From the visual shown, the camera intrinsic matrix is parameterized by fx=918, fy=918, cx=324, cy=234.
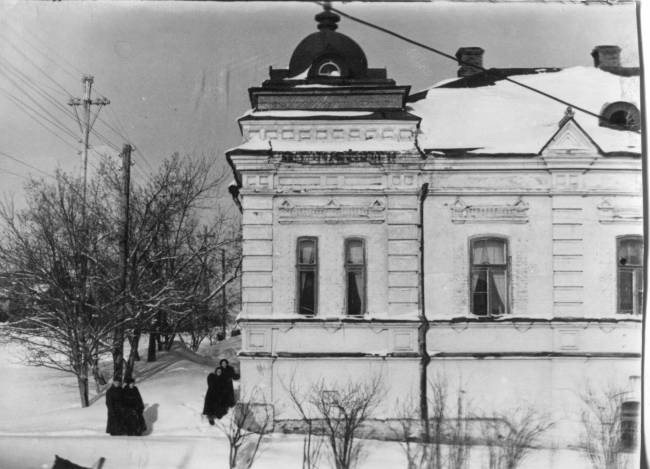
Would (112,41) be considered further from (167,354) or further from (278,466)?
(278,466)

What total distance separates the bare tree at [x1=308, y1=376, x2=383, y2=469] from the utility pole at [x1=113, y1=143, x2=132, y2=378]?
6.98 feet

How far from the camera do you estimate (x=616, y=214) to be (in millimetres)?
10148

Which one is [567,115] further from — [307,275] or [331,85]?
[307,275]

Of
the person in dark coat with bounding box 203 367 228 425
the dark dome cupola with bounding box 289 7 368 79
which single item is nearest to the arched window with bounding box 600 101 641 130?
the dark dome cupola with bounding box 289 7 368 79

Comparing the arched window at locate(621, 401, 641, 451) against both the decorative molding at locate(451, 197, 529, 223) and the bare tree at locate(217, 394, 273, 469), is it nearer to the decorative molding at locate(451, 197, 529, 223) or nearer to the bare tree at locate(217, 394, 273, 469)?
the decorative molding at locate(451, 197, 529, 223)

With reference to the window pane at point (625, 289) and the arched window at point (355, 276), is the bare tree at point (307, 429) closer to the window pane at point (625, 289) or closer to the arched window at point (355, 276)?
the arched window at point (355, 276)

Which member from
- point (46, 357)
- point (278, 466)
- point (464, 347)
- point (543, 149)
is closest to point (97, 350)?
point (46, 357)

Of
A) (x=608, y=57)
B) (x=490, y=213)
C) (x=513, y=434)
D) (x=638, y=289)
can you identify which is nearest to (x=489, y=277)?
(x=490, y=213)

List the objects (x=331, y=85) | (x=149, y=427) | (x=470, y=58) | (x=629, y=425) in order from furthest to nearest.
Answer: (x=331, y=85) → (x=470, y=58) → (x=149, y=427) → (x=629, y=425)

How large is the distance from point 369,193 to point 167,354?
2880 mm

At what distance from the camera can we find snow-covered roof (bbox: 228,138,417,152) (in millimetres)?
10352

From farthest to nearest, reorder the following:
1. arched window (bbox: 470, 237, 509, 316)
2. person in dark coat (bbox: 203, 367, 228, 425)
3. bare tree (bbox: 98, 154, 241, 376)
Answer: arched window (bbox: 470, 237, 509, 316), bare tree (bbox: 98, 154, 241, 376), person in dark coat (bbox: 203, 367, 228, 425)

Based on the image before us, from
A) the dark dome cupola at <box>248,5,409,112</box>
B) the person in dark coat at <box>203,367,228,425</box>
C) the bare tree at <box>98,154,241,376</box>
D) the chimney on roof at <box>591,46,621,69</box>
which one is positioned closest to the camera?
the chimney on roof at <box>591,46,621,69</box>

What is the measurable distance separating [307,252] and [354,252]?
21.1 inches
